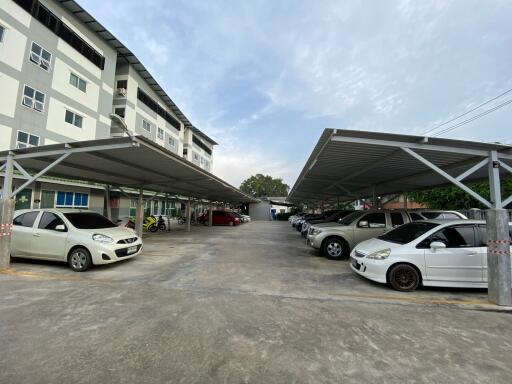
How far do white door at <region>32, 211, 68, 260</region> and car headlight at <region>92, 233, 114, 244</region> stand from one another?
721 mm

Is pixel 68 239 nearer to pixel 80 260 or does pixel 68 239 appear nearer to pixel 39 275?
pixel 80 260

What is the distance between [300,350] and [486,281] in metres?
4.32

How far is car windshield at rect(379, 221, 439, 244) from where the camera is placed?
5.20 meters

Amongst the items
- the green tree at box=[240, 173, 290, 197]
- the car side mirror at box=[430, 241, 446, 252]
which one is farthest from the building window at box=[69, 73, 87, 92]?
the green tree at box=[240, 173, 290, 197]

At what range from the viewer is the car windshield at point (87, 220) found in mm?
6449

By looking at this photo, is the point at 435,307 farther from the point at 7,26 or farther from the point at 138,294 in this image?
the point at 7,26

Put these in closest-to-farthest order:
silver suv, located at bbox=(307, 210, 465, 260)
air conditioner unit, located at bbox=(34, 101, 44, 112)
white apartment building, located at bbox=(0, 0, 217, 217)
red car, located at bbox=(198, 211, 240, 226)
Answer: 1. silver suv, located at bbox=(307, 210, 465, 260)
2. white apartment building, located at bbox=(0, 0, 217, 217)
3. air conditioner unit, located at bbox=(34, 101, 44, 112)
4. red car, located at bbox=(198, 211, 240, 226)

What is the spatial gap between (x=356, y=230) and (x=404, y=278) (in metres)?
3.16

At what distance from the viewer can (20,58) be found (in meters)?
14.3

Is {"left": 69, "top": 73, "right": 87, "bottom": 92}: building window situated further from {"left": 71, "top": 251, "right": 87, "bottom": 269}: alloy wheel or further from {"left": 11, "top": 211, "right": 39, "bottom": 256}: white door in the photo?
{"left": 71, "top": 251, "right": 87, "bottom": 269}: alloy wheel

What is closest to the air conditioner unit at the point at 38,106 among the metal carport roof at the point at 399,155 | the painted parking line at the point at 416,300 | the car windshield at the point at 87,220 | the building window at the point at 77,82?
the building window at the point at 77,82

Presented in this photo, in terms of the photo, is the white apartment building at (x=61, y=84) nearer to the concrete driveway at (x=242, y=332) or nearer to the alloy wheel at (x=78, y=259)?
the alloy wheel at (x=78, y=259)

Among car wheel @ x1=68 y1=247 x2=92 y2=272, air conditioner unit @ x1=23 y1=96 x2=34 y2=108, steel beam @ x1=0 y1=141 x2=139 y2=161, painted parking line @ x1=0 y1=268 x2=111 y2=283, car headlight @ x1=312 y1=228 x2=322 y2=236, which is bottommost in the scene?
painted parking line @ x1=0 y1=268 x2=111 y2=283

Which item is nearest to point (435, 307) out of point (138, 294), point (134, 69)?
point (138, 294)
